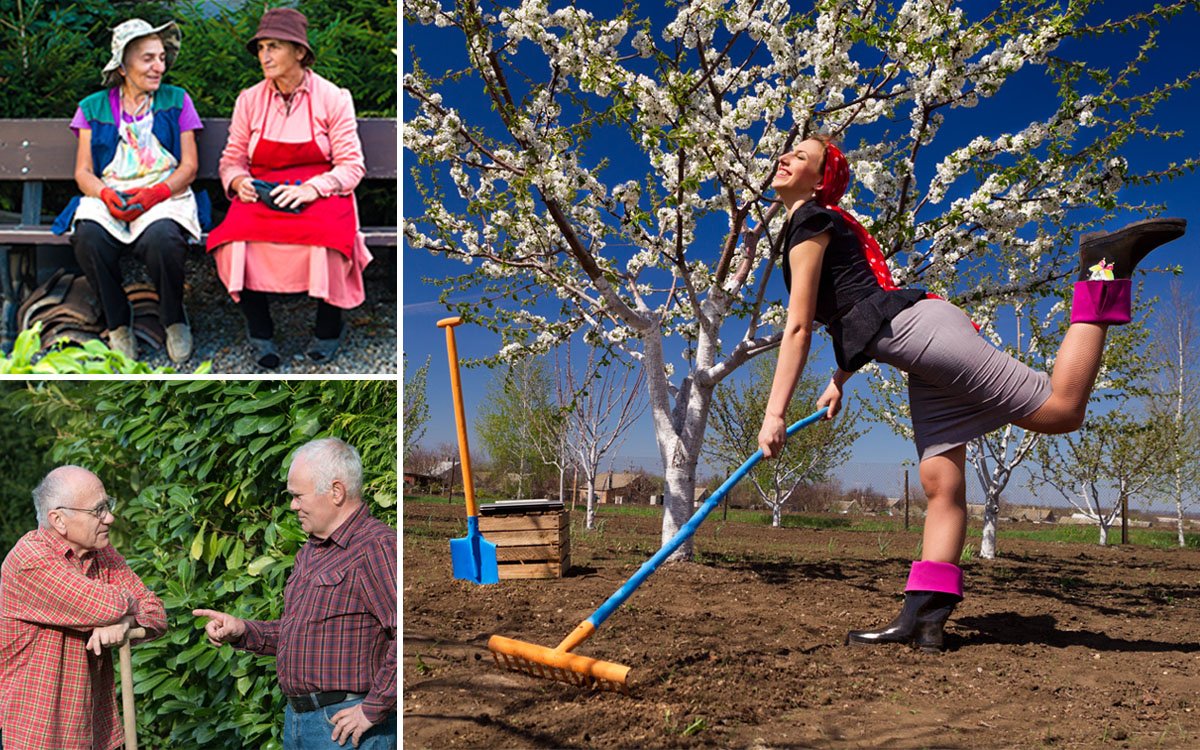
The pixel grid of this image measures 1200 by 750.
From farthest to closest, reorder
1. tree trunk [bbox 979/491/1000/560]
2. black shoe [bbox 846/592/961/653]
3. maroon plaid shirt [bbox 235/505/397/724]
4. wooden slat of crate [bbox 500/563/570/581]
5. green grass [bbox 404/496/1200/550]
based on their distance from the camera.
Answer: green grass [bbox 404/496/1200/550] → tree trunk [bbox 979/491/1000/560] → wooden slat of crate [bbox 500/563/570/581] → black shoe [bbox 846/592/961/653] → maroon plaid shirt [bbox 235/505/397/724]

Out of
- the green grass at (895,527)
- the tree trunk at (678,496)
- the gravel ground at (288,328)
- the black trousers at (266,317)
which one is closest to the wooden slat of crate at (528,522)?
the tree trunk at (678,496)

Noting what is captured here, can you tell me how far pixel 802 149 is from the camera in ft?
9.97

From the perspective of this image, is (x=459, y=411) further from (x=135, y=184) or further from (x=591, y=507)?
(x=591, y=507)

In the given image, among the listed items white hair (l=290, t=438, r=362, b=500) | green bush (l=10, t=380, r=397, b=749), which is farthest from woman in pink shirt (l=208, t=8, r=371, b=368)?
white hair (l=290, t=438, r=362, b=500)

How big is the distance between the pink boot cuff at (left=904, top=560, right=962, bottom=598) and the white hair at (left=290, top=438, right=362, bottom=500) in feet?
6.30

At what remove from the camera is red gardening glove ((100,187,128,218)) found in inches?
171

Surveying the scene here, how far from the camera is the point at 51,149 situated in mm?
4641

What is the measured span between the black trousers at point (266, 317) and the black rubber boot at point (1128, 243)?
3435 millimetres

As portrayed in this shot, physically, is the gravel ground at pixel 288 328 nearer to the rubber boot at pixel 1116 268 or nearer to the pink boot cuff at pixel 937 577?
the pink boot cuff at pixel 937 577

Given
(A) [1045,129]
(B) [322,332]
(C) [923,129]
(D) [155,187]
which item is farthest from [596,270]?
(A) [1045,129]

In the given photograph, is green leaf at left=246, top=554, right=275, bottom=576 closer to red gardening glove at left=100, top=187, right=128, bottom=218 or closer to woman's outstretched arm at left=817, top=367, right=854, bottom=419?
woman's outstretched arm at left=817, top=367, right=854, bottom=419

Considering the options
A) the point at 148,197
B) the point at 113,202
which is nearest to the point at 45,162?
the point at 113,202

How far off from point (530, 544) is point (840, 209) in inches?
102

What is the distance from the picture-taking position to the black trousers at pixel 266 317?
4.41 m
